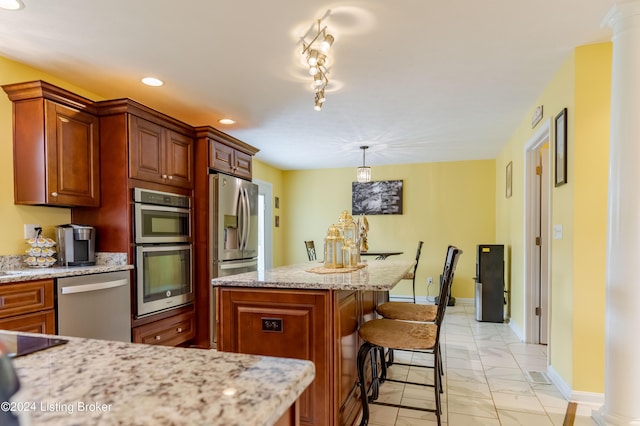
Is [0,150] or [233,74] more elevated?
[233,74]

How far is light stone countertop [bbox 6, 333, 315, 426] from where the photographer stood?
1.65 feet

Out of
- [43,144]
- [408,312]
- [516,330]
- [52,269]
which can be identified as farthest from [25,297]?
[516,330]

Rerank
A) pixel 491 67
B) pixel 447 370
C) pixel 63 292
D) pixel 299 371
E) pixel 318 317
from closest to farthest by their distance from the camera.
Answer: pixel 299 371 < pixel 318 317 < pixel 63 292 < pixel 491 67 < pixel 447 370

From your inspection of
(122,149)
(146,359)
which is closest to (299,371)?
(146,359)

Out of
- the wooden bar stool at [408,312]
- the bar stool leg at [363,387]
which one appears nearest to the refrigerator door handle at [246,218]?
the wooden bar stool at [408,312]

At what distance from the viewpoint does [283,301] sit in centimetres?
189

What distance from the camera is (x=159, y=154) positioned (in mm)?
3076

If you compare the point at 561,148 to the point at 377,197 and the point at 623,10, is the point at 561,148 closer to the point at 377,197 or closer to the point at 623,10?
the point at 623,10

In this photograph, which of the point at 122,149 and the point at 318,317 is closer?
the point at 318,317

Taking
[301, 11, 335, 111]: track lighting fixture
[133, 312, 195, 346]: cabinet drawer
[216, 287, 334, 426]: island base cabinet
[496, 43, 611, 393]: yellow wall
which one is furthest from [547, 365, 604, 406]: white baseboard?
[133, 312, 195, 346]: cabinet drawer

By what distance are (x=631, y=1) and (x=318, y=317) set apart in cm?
232

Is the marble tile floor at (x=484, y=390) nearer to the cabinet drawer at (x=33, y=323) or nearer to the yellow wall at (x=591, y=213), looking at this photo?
the yellow wall at (x=591, y=213)

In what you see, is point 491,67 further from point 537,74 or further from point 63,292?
point 63,292

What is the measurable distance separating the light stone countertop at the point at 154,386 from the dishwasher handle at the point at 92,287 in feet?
5.70
